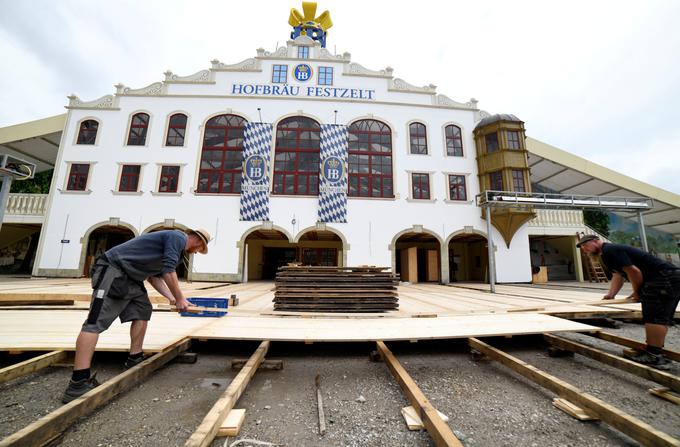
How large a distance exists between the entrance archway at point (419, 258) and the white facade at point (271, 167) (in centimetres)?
139

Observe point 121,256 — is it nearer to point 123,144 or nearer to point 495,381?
point 495,381

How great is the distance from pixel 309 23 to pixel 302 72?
4.52 metres

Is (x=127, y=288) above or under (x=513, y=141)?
under

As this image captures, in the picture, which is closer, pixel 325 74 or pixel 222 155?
pixel 222 155

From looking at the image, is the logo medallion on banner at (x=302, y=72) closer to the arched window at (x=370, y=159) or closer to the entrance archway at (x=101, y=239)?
the arched window at (x=370, y=159)

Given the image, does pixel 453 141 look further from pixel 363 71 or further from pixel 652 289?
pixel 652 289

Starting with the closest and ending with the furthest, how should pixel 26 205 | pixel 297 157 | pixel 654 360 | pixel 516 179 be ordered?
pixel 654 360 < pixel 26 205 < pixel 516 179 < pixel 297 157

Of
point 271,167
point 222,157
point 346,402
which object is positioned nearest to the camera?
point 346,402

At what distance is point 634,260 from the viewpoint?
11.8 ft

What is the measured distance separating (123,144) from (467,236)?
1914cm

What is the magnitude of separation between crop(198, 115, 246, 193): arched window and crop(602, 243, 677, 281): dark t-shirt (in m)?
13.4

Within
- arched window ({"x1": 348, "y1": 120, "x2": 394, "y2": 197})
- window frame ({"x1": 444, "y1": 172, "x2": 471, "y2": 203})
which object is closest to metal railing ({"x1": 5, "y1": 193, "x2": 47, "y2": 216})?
arched window ({"x1": 348, "y1": 120, "x2": 394, "y2": 197})

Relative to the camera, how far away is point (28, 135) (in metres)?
14.2

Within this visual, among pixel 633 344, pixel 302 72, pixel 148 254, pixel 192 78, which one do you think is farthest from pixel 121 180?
pixel 633 344
